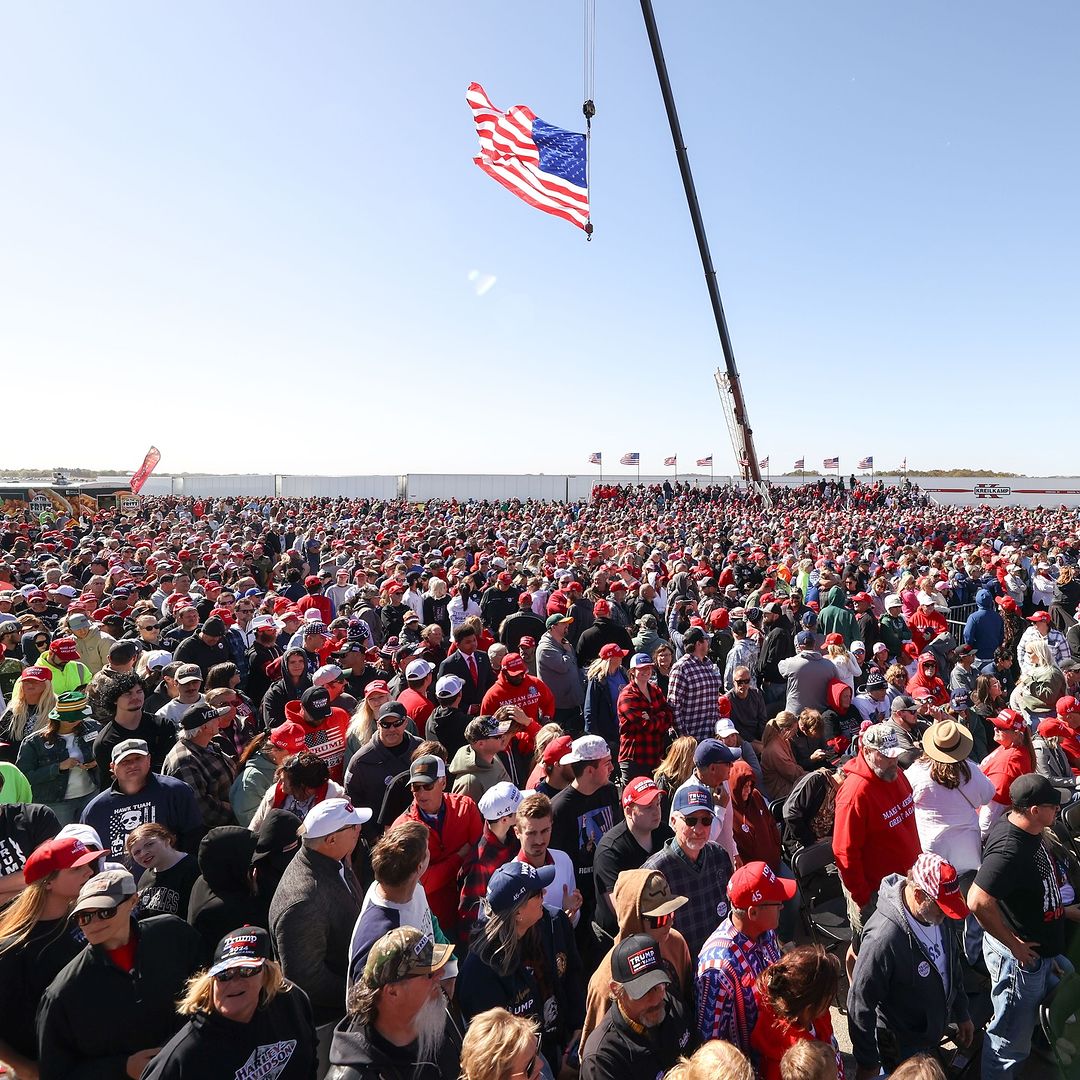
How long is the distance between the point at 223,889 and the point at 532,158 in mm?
12137

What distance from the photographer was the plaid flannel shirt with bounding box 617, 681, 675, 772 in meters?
5.68

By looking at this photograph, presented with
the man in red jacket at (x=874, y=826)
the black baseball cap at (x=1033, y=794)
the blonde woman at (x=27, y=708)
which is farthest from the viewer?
the blonde woman at (x=27, y=708)

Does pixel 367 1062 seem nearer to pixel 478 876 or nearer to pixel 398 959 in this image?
pixel 398 959

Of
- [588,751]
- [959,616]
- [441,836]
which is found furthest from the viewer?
[959,616]

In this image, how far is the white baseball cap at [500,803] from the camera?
3.83m

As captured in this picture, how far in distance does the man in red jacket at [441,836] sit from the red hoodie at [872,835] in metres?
2.21

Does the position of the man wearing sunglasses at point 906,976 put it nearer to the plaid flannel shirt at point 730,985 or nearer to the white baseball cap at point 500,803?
the plaid flannel shirt at point 730,985

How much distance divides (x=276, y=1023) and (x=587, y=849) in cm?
212

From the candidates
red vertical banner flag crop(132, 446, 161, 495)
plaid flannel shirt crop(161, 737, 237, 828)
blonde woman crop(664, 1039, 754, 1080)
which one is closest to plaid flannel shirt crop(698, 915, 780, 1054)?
blonde woman crop(664, 1039, 754, 1080)

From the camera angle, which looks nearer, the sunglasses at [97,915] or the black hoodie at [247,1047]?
the black hoodie at [247,1047]

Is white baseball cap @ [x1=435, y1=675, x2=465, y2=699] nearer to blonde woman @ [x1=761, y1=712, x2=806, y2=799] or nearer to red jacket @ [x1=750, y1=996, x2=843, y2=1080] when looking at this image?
blonde woman @ [x1=761, y1=712, x2=806, y2=799]

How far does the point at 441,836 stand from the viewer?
3.97 meters

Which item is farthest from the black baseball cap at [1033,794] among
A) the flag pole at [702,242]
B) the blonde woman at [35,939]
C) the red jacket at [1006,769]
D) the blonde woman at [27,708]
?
the flag pole at [702,242]

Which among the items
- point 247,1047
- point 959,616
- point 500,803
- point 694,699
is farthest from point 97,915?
point 959,616
